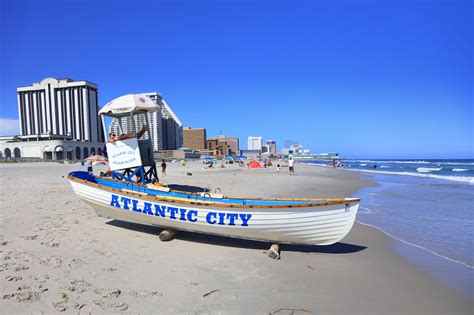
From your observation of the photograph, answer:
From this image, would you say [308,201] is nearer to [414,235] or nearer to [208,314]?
[208,314]

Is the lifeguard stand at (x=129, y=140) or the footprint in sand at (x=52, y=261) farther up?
the lifeguard stand at (x=129, y=140)

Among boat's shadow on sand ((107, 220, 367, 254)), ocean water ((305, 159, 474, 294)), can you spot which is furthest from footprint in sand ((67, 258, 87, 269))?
ocean water ((305, 159, 474, 294))

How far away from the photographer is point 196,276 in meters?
4.68

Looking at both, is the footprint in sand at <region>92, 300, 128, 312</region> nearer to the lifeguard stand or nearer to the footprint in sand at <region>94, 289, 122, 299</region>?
the footprint in sand at <region>94, 289, 122, 299</region>

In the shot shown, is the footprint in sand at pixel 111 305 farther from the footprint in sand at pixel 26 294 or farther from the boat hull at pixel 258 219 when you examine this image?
the boat hull at pixel 258 219

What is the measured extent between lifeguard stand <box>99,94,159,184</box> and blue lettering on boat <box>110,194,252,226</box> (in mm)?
1317

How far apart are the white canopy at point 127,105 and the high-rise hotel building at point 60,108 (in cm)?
12390

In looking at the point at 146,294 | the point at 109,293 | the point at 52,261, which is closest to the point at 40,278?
the point at 52,261

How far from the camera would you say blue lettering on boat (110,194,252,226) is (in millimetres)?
5828

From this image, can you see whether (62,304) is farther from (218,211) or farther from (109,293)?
(218,211)

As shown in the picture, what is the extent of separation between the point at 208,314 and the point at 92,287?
1.85m

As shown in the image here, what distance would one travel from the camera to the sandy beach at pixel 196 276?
3.77 metres

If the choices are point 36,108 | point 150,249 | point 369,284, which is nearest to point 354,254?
point 369,284

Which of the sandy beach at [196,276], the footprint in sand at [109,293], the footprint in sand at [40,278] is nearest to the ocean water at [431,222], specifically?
the sandy beach at [196,276]
